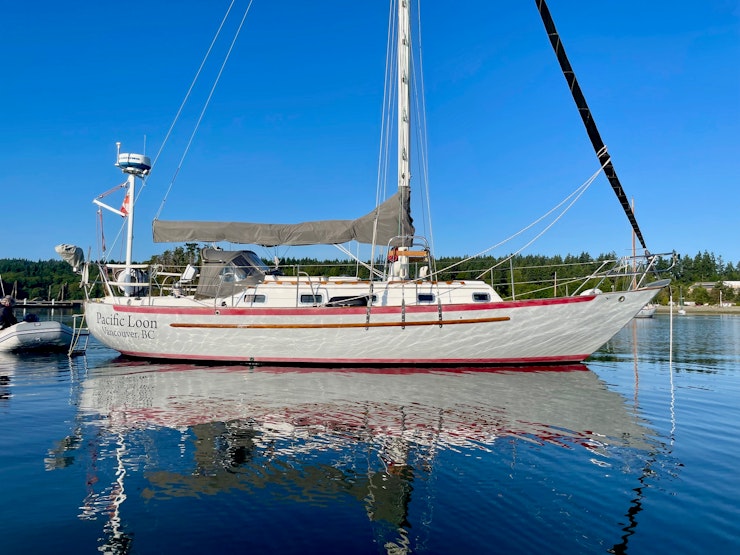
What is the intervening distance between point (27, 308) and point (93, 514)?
295ft

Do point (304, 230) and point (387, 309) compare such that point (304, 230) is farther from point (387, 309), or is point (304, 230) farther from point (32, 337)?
point (32, 337)

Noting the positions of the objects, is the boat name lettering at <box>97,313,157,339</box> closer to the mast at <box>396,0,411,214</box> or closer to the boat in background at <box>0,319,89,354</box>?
the boat in background at <box>0,319,89,354</box>

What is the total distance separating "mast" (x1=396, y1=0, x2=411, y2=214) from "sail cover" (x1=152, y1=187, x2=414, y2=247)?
23.0 inches

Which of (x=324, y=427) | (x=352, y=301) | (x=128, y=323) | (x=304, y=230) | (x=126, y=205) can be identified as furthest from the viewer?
(x=126, y=205)

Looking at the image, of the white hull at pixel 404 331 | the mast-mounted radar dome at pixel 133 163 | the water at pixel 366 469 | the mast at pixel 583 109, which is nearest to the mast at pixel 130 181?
the mast-mounted radar dome at pixel 133 163

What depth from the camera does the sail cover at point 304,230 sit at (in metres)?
17.5

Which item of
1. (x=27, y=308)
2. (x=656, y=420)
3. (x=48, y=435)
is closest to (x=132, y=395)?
(x=48, y=435)

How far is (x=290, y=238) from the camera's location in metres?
18.0

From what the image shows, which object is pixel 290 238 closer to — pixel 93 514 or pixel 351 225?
pixel 351 225

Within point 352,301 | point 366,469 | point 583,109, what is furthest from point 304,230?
point 366,469

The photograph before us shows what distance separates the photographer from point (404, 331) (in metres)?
16.0

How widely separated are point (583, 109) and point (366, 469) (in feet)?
32.4

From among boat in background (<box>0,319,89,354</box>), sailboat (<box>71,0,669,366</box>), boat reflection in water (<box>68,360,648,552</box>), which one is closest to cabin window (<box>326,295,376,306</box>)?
sailboat (<box>71,0,669,366</box>)

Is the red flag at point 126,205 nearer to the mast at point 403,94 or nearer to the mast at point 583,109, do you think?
the mast at point 403,94
